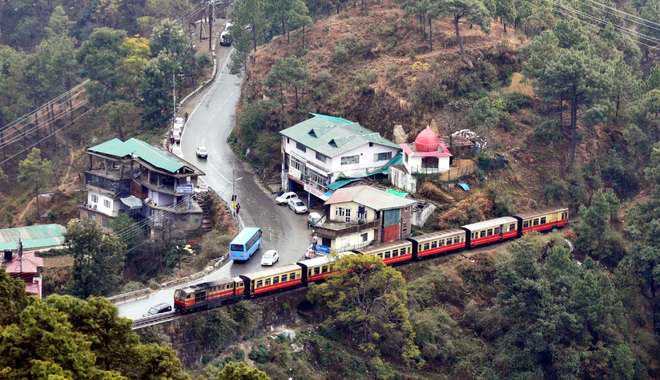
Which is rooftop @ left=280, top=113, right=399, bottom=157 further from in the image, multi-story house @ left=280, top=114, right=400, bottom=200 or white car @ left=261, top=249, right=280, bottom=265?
white car @ left=261, top=249, right=280, bottom=265

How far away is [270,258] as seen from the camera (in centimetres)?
6450

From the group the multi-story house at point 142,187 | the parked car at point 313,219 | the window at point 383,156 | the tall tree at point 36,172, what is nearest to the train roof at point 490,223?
the window at point 383,156

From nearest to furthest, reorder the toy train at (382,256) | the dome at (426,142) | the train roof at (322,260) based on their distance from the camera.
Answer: the toy train at (382,256), the train roof at (322,260), the dome at (426,142)

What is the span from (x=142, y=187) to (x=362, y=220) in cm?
1641

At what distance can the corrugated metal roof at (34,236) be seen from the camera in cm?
7300

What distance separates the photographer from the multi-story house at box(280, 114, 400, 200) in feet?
238

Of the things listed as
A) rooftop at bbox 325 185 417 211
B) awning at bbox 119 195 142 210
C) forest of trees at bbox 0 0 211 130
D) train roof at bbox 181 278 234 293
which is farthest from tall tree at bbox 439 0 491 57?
train roof at bbox 181 278 234 293

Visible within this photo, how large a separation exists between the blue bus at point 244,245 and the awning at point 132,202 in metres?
11.0

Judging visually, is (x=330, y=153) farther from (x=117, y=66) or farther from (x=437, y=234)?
(x=117, y=66)

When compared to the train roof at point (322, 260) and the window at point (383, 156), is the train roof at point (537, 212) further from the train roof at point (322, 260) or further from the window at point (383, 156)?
the train roof at point (322, 260)

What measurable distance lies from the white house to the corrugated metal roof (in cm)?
2277

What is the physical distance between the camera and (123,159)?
74750 mm

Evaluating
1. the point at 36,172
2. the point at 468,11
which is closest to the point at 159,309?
the point at 36,172

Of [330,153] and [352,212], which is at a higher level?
[330,153]
